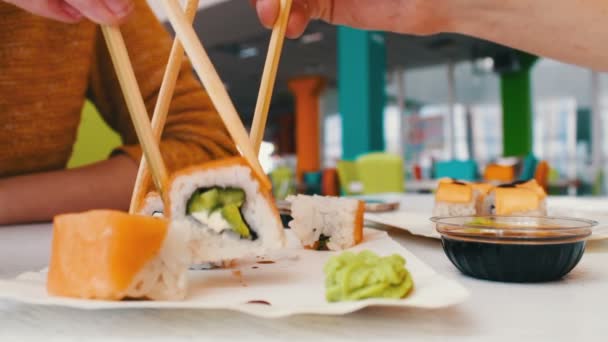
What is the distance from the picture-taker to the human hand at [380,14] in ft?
4.13

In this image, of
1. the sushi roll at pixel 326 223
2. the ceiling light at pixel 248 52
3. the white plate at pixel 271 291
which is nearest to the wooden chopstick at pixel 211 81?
the white plate at pixel 271 291

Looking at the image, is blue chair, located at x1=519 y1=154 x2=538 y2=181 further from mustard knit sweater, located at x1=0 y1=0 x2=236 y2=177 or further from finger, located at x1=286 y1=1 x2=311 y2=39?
finger, located at x1=286 y1=1 x2=311 y2=39

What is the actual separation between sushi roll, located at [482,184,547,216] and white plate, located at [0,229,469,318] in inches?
13.0

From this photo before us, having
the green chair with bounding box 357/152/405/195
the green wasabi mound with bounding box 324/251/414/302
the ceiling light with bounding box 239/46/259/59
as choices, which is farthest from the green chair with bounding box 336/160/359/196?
the ceiling light with bounding box 239/46/259/59

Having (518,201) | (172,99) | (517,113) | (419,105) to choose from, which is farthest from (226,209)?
(419,105)

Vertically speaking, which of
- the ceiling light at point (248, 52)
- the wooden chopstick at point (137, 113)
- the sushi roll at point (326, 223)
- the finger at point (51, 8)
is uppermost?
the ceiling light at point (248, 52)

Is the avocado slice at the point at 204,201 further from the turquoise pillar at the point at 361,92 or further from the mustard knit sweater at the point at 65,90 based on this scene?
the turquoise pillar at the point at 361,92

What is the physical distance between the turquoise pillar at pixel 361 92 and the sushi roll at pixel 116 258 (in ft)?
19.1

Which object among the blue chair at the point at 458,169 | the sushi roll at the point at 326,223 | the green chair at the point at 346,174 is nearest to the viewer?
the sushi roll at the point at 326,223

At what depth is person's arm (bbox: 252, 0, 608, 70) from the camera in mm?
1063

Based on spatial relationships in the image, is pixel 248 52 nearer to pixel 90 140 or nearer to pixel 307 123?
pixel 307 123

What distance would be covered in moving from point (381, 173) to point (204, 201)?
13.2ft

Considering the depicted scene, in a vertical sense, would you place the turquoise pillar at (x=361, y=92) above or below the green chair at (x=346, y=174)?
above

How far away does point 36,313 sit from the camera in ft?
1.82
